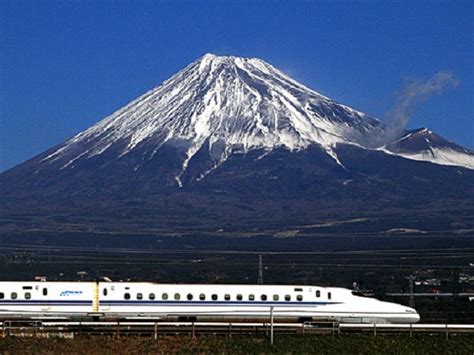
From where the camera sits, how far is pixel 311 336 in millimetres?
49094

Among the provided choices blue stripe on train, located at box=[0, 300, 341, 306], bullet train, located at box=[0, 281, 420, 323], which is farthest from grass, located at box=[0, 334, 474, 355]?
blue stripe on train, located at box=[0, 300, 341, 306]

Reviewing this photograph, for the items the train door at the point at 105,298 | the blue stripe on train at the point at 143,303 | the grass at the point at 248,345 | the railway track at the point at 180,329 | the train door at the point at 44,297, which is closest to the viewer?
the grass at the point at 248,345

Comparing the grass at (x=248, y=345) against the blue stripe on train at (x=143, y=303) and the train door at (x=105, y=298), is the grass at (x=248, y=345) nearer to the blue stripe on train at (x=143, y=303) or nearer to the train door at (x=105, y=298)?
the blue stripe on train at (x=143, y=303)

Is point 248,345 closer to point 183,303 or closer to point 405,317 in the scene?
point 183,303

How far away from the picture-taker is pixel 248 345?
4672cm

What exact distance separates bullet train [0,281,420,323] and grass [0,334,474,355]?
8098 mm

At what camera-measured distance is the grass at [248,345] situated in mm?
45438

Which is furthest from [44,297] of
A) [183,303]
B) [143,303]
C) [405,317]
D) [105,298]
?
[405,317]

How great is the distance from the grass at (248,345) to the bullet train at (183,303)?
8098 millimetres

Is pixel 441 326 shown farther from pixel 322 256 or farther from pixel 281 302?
pixel 322 256

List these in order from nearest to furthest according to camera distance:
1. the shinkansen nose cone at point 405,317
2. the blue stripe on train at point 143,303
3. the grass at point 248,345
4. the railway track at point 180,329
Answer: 1. the grass at point 248,345
2. the railway track at point 180,329
3. the blue stripe on train at point 143,303
4. the shinkansen nose cone at point 405,317

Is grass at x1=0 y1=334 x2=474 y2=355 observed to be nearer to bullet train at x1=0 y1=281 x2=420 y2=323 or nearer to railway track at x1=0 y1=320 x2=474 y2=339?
railway track at x1=0 y1=320 x2=474 y2=339

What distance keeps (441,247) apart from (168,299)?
89.9m

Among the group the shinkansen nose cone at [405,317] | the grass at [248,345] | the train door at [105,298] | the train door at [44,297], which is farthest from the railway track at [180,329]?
the shinkansen nose cone at [405,317]
